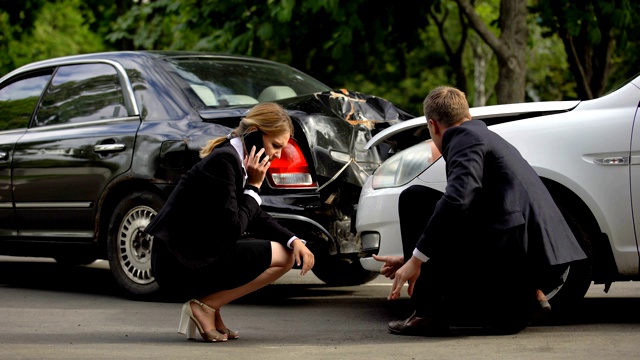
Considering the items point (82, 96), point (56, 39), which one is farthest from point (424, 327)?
point (56, 39)

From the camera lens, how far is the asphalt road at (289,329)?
5.62 m

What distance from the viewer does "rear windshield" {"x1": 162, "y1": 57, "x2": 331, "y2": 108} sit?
810 cm

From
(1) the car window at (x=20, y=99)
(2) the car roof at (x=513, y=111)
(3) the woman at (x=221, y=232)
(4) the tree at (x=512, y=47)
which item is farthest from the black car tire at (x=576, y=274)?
(4) the tree at (x=512, y=47)

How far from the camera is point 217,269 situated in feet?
19.3

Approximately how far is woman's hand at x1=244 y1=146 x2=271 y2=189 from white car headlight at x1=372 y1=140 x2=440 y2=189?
108 cm

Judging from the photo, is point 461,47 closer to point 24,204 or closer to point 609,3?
point 609,3

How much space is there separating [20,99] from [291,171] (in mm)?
2924

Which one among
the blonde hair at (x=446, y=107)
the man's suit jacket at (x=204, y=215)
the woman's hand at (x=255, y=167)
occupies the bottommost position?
the man's suit jacket at (x=204, y=215)

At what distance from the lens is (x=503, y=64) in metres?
14.3

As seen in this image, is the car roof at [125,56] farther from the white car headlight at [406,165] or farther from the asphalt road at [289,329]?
the white car headlight at [406,165]

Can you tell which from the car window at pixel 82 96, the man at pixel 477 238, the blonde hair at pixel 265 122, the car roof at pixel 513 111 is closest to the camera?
the man at pixel 477 238

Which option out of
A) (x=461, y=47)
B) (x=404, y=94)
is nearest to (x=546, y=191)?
(x=461, y=47)

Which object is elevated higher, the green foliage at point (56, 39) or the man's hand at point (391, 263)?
the green foliage at point (56, 39)

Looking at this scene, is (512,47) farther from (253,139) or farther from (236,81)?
(253,139)
